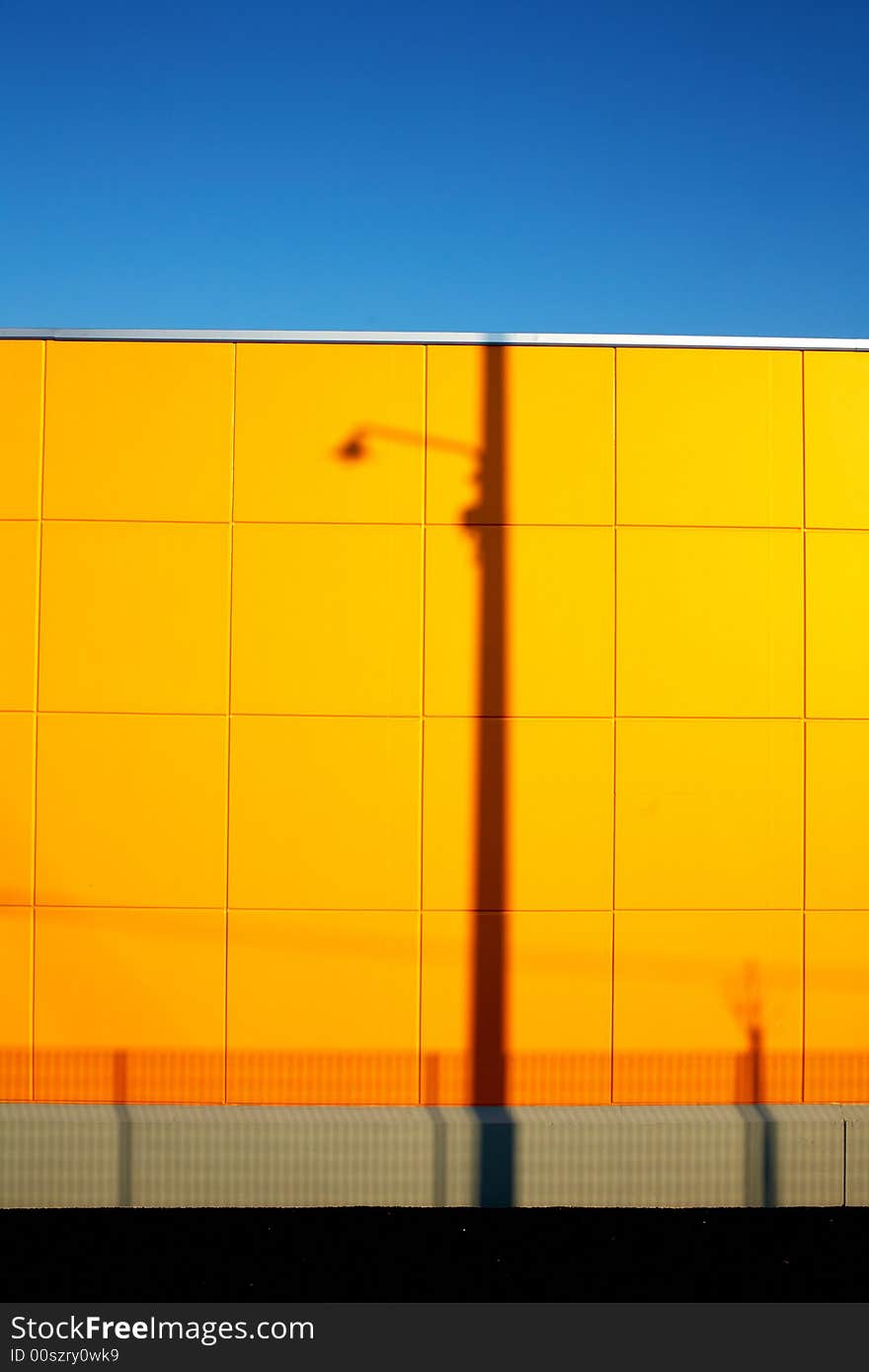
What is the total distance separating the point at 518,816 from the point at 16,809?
295cm

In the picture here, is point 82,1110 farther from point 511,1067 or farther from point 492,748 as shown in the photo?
point 492,748

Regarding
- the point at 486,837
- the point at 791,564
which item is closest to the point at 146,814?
the point at 486,837

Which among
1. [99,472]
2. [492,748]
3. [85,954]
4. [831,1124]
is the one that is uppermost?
[99,472]

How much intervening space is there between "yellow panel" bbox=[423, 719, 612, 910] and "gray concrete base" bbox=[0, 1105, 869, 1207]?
4.16 ft

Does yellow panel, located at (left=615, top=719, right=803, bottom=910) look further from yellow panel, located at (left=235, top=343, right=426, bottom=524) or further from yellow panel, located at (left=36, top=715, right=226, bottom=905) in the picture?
yellow panel, located at (left=36, top=715, right=226, bottom=905)

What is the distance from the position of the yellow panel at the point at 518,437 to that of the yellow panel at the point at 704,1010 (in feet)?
8.18

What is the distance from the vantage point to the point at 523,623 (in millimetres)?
6594

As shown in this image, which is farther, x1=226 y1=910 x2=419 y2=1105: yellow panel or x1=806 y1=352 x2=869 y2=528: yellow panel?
x1=806 y1=352 x2=869 y2=528: yellow panel

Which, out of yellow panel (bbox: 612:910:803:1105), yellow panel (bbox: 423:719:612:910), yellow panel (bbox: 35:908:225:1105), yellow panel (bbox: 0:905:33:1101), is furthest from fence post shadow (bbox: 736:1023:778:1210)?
yellow panel (bbox: 0:905:33:1101)

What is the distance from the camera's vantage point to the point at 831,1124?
636 cm

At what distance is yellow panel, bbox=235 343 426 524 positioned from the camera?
657 centimetres

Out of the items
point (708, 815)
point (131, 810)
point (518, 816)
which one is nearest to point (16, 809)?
point (131, 810)

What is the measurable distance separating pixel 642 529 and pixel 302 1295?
175 inches

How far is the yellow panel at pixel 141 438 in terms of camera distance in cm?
657
